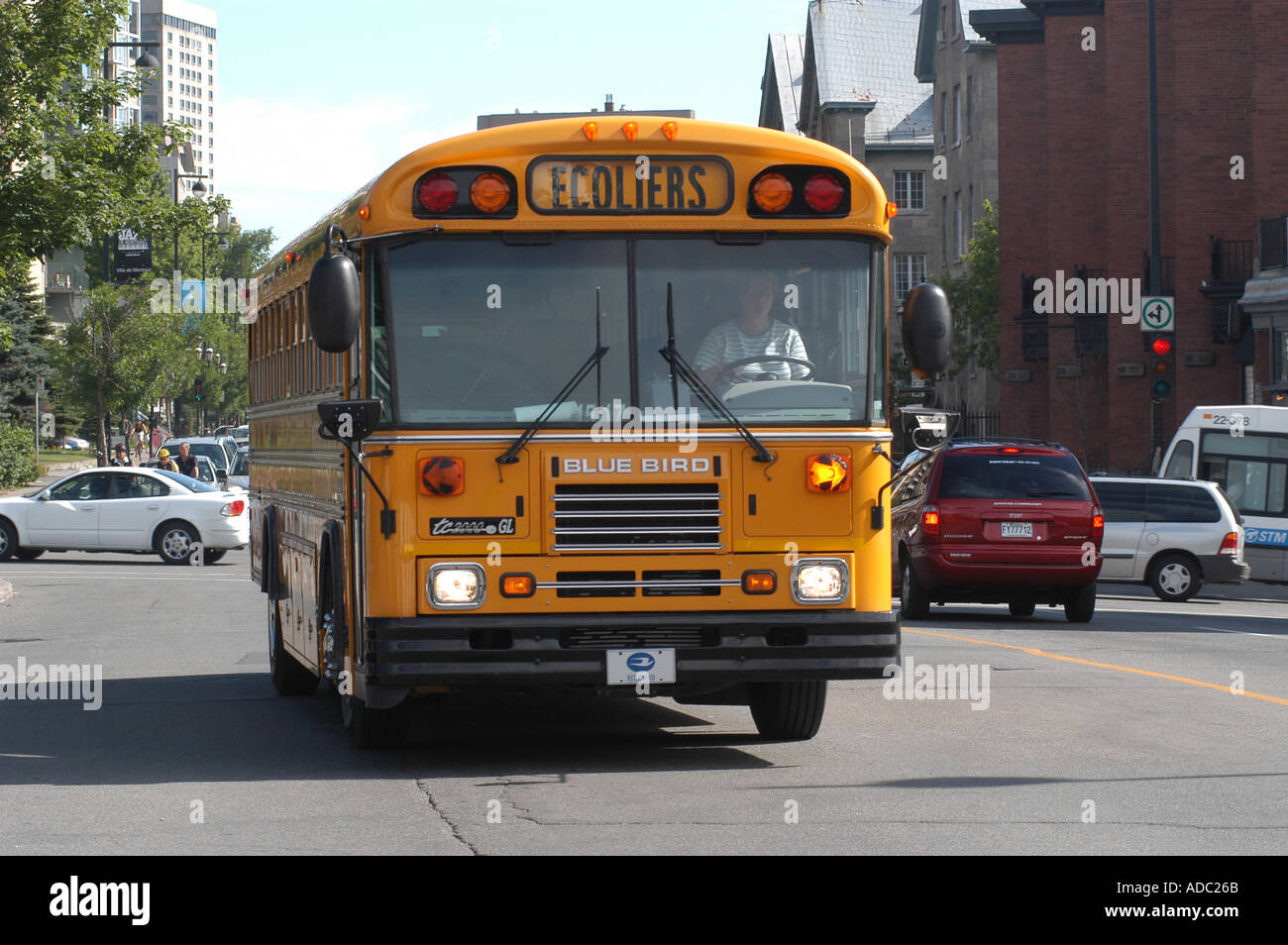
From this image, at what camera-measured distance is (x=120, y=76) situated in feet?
93.9

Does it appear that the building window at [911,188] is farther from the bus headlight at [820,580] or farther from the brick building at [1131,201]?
the bus headlight at [820,580]

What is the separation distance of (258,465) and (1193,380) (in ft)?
107

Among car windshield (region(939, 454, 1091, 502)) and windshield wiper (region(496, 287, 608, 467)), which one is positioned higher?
windshield wiper (region(496, 287, 608, 467))

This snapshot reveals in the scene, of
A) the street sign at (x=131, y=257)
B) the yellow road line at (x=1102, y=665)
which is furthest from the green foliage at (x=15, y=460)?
the yellow road line at (x=1102, y=665)

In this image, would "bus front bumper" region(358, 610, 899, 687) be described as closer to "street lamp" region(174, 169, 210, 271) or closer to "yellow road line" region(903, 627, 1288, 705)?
"yellow road line" region(903, 627, 1288, 705)

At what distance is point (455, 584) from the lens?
380 inches

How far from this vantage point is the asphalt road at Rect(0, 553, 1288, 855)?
27.1 feet

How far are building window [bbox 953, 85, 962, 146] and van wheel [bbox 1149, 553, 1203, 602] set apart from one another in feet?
144

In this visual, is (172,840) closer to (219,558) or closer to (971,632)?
(971,632)

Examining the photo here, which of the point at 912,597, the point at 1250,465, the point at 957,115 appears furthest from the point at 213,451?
the point at 957,115

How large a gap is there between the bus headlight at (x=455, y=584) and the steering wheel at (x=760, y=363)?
151 centimetres

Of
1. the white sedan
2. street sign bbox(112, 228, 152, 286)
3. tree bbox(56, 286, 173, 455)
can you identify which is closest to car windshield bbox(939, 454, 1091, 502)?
the white sedan

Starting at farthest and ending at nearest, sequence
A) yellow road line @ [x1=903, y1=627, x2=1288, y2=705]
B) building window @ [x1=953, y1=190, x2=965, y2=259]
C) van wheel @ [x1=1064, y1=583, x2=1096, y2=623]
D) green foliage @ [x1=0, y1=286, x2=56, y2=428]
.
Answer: green foliage @ [x1=0, y1=286, x2=56, y2=428], building window @ [x1=953, y1=190, x2=965, y2=259], van wheel @ [x1=1064, y1=583, x2=1096, y2=623], yellow road line @ [x1=903, y1=627, x2=1288, y2=705]

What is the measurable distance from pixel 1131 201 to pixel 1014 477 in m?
28.3
